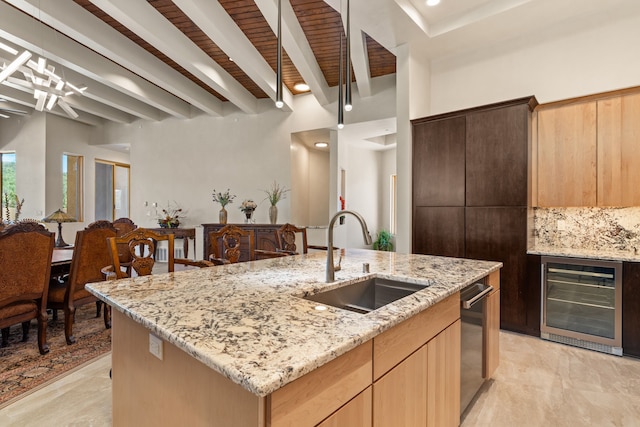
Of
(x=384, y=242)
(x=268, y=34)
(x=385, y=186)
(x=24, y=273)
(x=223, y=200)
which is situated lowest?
(x=384, y=242)

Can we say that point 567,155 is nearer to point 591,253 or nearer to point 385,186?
point 591,253

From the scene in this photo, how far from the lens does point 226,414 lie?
2.88ft

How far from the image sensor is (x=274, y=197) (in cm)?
607

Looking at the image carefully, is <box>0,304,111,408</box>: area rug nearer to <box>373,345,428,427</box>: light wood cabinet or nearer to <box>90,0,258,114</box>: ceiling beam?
<box>373,345,428,427</box>: light wood cabinet

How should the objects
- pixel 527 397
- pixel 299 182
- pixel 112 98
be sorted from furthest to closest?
pixel 299 182, pixel 112 98, pixel 527 397

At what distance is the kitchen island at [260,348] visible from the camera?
811mm

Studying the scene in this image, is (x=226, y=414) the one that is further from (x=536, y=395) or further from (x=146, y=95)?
(x=146, y=95)

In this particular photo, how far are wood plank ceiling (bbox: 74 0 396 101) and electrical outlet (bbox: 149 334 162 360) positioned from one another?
11.8 feet

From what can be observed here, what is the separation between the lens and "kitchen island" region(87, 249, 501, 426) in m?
0.81

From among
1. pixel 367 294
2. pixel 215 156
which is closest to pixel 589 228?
pixel 367 294

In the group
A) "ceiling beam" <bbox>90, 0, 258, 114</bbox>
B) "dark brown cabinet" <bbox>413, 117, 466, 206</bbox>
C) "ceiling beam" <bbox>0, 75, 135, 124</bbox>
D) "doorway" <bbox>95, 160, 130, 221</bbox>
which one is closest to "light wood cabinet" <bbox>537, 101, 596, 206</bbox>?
"dark brown cabinet" <bbox>413, 117, 466, 206</bbox>

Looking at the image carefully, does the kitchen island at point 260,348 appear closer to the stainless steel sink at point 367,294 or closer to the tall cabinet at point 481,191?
the stainless steel sink at point 367,294

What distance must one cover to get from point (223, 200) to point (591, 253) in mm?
5563

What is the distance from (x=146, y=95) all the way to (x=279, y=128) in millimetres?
2347
